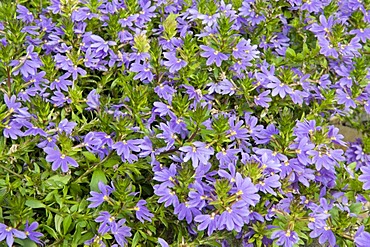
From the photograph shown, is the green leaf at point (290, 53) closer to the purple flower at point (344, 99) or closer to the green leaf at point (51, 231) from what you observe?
the purple flower at point (344, 99)

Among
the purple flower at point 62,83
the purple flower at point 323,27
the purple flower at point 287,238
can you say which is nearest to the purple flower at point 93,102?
the purple flower at point 62,83

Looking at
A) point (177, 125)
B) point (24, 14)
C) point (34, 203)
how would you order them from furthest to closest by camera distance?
point (24, 14) < point (177, 125) < point (34, 203)

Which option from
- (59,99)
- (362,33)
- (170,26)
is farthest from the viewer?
(362,33)

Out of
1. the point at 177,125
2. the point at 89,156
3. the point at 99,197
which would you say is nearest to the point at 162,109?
the point at 177,125

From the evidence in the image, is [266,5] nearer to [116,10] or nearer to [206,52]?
[206,52]

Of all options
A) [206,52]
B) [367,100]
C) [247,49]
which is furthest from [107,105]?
[367,100]

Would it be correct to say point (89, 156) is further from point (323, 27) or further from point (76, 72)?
point (323, 27)

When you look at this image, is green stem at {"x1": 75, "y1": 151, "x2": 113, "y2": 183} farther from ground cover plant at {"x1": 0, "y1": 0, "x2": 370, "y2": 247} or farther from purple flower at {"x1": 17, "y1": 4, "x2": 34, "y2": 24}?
purple flower at {"x1": 17, "y1": 4, "x2": 34, "y2": 24}
